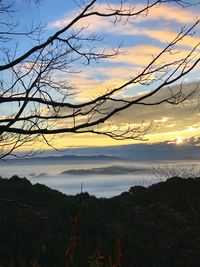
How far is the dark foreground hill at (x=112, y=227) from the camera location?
9672 mm

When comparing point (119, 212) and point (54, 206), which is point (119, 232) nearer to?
point (119, 212)

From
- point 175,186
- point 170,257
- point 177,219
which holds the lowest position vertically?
point 170,257

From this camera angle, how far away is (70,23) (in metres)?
5.72

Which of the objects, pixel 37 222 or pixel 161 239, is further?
pixel 37 222

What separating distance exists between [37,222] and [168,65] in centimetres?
737

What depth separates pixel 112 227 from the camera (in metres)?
10.9

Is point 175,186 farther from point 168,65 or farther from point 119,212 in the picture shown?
point 168,65

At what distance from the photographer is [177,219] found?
444 inches

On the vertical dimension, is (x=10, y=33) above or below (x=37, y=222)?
above

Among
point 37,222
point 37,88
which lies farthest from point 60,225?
point 37,88

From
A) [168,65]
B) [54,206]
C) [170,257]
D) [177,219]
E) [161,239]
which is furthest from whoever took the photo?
[54,206]

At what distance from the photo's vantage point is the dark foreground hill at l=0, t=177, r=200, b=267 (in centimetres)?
967

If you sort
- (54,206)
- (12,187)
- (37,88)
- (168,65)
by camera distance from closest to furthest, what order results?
(168,65)
(37,88)
(54,206)
(12,187)

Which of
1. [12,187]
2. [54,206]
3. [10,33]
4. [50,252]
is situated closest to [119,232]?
[50,252]
